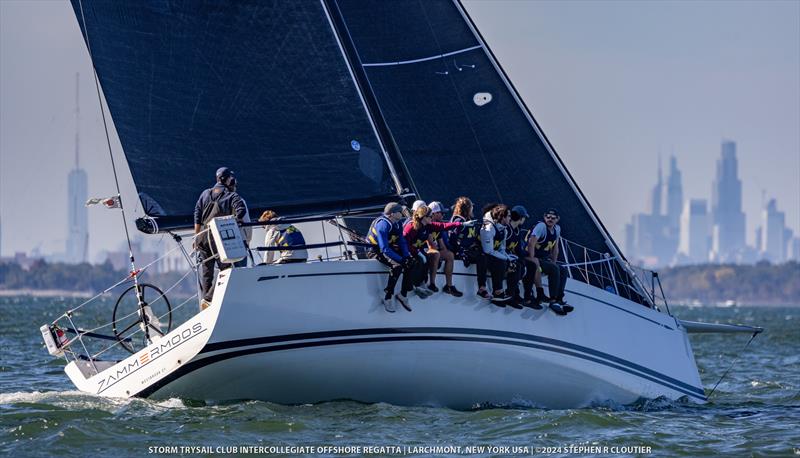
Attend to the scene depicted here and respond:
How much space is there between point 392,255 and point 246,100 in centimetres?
240

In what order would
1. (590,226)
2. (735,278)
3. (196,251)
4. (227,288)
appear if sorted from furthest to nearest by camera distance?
(735,278), (590,226), (196,251), (227,288)

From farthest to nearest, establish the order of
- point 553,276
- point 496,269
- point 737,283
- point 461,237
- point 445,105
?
point 737,283, point 445,105, point 553,276, point 461,237, point 496,269

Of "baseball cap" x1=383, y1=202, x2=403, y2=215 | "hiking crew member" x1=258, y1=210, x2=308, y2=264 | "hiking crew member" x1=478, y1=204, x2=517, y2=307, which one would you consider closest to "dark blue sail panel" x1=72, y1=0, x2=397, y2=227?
"hiking crew member" x1=258, y1=210, x2=308, y2=264

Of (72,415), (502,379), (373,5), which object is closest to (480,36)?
(373,5)

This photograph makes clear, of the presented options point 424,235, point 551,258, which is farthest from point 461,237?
point 551,258

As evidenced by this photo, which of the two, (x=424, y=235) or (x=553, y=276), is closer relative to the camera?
(x=424, y=235)

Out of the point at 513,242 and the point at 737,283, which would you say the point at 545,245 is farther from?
the point at 737,283

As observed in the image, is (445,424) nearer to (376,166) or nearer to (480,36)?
(376,166)

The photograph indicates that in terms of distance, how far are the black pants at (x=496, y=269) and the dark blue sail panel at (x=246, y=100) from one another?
1.22 meters

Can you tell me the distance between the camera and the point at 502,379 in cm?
1369

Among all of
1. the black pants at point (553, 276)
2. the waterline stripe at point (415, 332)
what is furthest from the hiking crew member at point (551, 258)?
the waterline stripe at point (415, 332)

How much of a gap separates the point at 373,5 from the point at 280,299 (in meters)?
5.52

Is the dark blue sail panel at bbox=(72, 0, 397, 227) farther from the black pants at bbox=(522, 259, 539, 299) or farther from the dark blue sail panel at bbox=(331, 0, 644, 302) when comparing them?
the dark blue sail panel at bbox=(331, 0, 644, 302)

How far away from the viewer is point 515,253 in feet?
46.0
